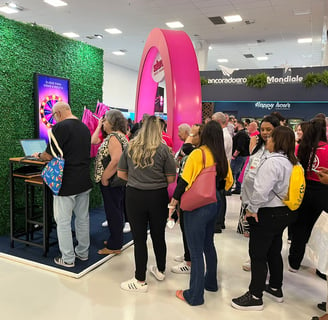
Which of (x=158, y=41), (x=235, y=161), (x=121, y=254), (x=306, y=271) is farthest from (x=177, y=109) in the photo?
(x=235, y=161)

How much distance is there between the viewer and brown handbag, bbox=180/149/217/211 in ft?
6.86

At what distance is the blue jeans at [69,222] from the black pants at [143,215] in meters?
0.67

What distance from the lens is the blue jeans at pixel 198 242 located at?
7.10 ft

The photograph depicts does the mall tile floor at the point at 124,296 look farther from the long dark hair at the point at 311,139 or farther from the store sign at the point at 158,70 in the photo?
the store sign at the point at 158,70

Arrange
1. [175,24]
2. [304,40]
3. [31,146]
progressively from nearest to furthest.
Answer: [31,146]
[175,24]
[304,40]

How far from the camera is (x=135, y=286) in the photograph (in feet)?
8.16

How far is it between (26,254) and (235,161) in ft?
14.3

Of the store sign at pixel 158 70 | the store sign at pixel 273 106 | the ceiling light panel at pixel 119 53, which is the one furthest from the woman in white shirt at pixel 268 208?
the ceiling light panel at pixel 119 53

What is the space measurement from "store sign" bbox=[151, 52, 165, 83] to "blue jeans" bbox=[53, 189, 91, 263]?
224cm

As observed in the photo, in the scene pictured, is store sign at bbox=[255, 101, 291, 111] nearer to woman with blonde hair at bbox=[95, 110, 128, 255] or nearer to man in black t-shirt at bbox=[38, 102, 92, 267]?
woman with blonde hair at bbox=[95, 110, 128, 255]

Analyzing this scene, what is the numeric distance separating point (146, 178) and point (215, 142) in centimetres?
57

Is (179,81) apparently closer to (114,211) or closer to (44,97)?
(44,97)

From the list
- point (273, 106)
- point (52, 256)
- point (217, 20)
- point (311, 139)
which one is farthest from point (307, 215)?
point (273, 106)

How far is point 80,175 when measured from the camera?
276 centimetres
